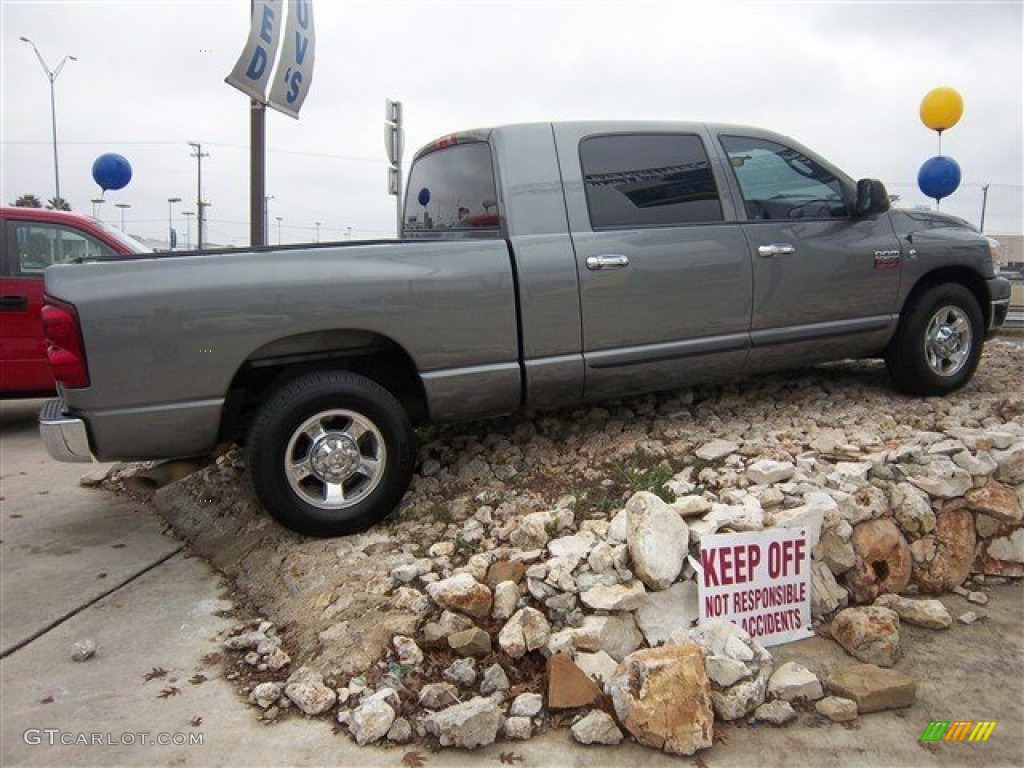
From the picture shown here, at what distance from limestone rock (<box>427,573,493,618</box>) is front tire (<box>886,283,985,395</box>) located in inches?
134

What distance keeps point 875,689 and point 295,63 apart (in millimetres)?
6304

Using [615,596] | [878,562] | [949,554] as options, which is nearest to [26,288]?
[615,596]

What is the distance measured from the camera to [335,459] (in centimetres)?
368

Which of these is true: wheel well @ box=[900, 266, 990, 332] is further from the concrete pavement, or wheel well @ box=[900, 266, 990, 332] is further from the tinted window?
the concrete pavement

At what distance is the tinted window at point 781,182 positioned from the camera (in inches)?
182

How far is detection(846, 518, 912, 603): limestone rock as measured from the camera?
3.39m

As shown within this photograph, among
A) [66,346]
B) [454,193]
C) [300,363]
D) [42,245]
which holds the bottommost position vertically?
[300,363]

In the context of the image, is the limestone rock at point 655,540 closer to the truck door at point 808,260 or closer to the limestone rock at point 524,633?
the limestone rock at point 524,633

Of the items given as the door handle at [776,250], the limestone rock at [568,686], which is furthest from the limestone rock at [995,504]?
the limestone rock at [568,686]

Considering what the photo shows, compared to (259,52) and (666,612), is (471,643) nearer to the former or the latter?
(666,612)

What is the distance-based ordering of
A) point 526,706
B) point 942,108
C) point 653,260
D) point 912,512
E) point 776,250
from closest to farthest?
point 526,706, point 912,512, point 653,260, point 776,250, point 942,108

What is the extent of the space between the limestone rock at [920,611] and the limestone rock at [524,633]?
145 cm

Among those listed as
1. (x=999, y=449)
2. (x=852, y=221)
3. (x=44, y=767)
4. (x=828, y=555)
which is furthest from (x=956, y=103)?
(x=44, y=767)

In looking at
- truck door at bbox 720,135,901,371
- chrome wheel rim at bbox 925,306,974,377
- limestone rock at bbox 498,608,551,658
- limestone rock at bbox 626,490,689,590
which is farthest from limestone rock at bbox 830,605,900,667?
chrome wheel rim at bbox 925,306,974,377
